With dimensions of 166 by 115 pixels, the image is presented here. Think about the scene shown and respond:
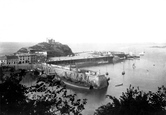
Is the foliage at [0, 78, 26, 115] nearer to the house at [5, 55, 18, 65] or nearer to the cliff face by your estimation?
the house at [5, 55, 18, 65]

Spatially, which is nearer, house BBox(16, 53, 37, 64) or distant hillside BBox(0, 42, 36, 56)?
house BBox(16, 53, 37, 64)

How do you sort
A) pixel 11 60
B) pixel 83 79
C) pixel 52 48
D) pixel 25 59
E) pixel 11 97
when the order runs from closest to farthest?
1. pixel 11 97
2. pixel 83 79
3. pixel 11 60
4. pixel 25 59
5. pixel 52 48

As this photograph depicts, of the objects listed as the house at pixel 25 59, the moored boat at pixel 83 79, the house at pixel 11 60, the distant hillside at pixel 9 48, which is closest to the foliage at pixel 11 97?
the moored boat at pixel 83 79

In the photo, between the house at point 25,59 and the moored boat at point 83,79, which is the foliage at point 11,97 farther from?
the house at point 25,59

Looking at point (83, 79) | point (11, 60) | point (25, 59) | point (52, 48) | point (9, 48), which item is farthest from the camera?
point (9, 48)

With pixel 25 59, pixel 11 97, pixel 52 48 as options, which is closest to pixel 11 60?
pixel 25 59

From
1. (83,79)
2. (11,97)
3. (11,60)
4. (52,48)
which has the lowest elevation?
(83,79)

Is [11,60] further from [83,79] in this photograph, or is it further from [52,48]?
[52,48]

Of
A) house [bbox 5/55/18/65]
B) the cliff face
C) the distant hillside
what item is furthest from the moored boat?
the distant hillside

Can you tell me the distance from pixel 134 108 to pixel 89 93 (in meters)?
9.61

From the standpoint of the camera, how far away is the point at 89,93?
12617 millimetres

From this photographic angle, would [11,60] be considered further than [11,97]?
Yes

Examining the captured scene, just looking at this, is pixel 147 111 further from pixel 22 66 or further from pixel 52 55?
pixel 52 55

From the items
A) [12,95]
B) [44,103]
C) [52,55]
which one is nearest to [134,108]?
[44,103]
